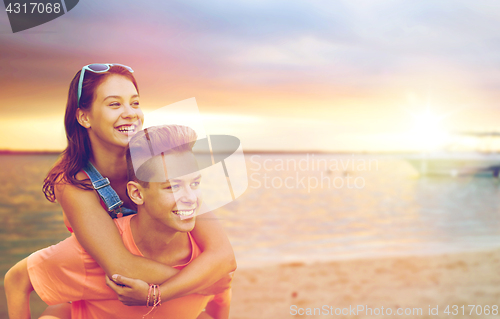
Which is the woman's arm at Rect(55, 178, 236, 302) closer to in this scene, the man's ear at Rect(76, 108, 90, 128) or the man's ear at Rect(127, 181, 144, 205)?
the man's ear at Rect(127, 181, 144, 205)

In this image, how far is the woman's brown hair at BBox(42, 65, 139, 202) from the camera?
1730 mm

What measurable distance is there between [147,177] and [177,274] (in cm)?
49

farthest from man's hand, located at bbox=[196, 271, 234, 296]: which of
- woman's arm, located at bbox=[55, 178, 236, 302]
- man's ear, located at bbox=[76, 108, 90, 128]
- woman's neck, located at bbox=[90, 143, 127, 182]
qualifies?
man's ear, located at bbox=[76, 108, 90, 128]

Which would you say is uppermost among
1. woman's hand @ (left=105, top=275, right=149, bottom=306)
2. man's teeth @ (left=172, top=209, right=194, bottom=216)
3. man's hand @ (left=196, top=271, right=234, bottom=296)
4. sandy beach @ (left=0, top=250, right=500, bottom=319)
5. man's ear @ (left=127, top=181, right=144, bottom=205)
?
man's ear @ (left=127, top=181, right=144, bottom=205)

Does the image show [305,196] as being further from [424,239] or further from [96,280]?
[96,280]

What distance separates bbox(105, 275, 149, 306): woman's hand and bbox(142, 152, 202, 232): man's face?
287 mm

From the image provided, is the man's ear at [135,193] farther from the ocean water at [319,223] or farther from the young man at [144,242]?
the ocean water at [319,223]

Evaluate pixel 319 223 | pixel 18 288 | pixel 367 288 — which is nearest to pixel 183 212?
pixel 18 288

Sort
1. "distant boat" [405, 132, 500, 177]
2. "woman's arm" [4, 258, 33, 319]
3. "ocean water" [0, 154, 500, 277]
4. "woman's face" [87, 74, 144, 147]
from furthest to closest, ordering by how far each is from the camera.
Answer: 1. "distant boat" [405, 132, 500, 177]
2. "ocean water" [0, 154, 500, 277]
3. "woman's arm" [4, 258, 33, 319]
4. "woman's face" [87, 74, 144, 147]

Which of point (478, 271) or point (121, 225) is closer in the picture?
point (121, 225)

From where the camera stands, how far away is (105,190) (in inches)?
68.1

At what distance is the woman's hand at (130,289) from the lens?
1584mm

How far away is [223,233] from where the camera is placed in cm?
195

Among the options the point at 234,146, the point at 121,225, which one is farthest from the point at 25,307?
the point at 234,146
